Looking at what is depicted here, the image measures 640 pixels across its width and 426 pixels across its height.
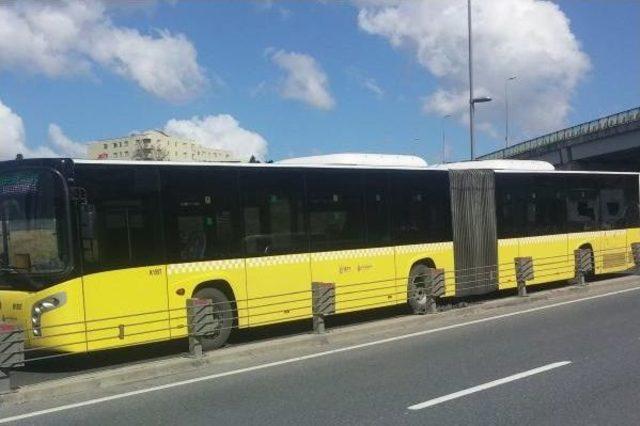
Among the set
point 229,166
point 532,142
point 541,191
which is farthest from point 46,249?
point 532,142

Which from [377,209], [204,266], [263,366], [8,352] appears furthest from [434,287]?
[8,352]

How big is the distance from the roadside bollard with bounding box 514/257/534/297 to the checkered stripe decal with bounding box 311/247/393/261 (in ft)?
11.3

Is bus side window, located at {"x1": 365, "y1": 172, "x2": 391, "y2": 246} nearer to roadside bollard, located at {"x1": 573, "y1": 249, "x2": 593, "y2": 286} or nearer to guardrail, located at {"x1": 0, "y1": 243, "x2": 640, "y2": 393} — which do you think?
guardrail, located at {"x1": 0, "y1": 243, "x2": 640, "y2": 393}

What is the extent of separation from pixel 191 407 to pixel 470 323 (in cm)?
672

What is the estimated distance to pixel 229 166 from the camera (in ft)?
38.0

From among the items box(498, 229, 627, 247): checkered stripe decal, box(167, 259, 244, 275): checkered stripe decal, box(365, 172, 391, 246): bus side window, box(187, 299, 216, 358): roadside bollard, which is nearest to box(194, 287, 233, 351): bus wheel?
box(167, 259, 244, 275): checkered stripe decal

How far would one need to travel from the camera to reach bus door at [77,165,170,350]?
972 centimetres

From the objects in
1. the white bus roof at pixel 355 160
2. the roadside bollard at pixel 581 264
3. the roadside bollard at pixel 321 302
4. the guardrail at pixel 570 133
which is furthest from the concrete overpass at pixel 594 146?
the roadside bollard at pixel 321 302

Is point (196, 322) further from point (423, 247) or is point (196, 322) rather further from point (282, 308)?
point (423, 247)

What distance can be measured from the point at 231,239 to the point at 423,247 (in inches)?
192

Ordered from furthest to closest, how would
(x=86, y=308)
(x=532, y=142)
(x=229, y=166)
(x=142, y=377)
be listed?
(x=532, y=142) → (x=229, y=166) → (x=86, y=308) → (x=142, y=377)

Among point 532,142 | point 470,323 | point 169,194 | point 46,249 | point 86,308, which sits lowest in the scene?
point 470,323

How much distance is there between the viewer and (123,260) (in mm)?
10070

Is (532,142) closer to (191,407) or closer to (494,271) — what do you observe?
(494,271)
